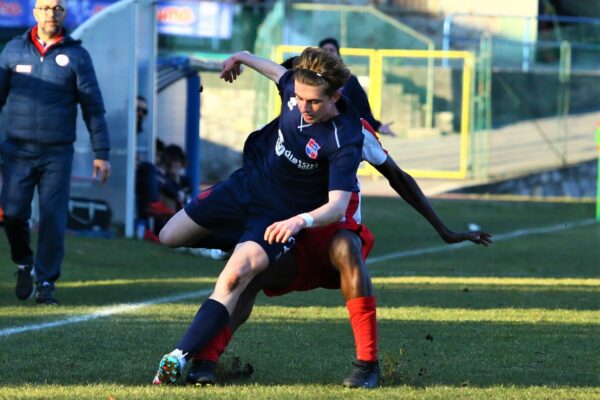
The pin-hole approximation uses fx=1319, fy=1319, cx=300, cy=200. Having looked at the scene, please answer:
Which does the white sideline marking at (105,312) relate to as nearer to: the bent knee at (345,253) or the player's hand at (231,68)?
the player's hand at (231,68)

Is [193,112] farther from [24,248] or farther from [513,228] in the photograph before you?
[24,248]

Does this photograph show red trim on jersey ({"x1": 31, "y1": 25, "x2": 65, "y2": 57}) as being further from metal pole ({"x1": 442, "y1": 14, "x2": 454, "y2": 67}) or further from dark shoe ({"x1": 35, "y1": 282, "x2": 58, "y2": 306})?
metal pole ({"x1": 442, "y1": 14, "x2": 454, "y2": 67})

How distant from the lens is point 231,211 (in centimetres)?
686

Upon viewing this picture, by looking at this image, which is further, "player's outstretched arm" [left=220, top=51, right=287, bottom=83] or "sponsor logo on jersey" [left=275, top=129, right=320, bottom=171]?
"player's outstretched arm" [left=220, top=51, right=287, bottom=83]

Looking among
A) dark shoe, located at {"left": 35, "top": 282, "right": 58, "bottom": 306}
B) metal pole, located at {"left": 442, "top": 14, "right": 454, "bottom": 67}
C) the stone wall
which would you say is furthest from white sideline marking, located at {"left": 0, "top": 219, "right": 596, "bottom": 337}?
metal pole, located at {"left": 442, "top": 14, "right": 454, "bottom": 67}

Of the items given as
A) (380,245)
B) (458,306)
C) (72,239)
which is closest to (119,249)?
(72,239)

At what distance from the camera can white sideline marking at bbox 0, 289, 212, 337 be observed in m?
8.52

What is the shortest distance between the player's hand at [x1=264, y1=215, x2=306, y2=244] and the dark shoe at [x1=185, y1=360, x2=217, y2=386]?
0.70m

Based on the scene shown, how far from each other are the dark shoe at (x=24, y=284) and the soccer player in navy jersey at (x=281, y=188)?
3602 millimetres

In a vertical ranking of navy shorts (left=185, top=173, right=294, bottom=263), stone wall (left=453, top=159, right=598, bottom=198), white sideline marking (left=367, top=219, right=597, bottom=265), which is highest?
navy shorts (left=185, top=173, right=294, bottom=263)

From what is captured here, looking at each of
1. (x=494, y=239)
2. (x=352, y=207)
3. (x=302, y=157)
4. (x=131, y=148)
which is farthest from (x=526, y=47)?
(x=302, y=157)

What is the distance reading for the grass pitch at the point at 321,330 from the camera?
6453mm

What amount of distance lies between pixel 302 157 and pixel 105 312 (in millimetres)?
3428

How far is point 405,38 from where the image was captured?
2834 cm
